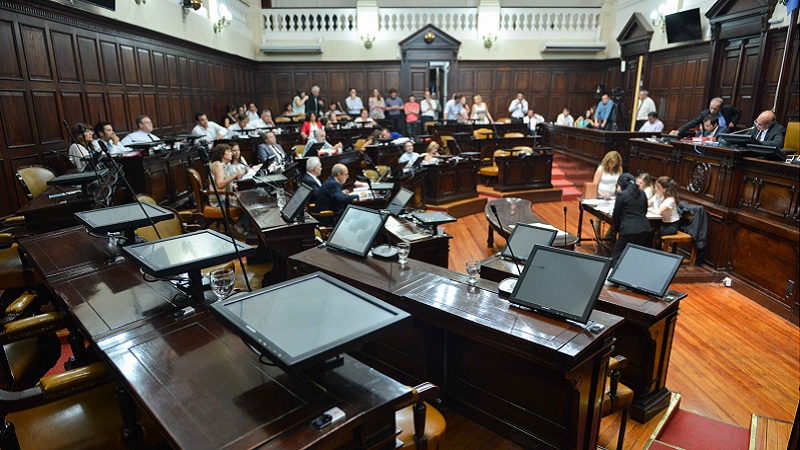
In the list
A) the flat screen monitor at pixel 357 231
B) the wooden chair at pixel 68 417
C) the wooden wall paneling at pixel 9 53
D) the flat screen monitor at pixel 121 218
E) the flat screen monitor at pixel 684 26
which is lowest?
the wooden chair at pixel 68 417

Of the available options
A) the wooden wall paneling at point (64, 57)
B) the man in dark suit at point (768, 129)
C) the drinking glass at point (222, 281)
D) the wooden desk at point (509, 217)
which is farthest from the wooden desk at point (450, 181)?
the drinking glass at point (222, 281)

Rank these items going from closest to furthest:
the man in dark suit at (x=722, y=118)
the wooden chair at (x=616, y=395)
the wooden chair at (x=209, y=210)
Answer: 1. the wooden chair at (x=616, y=395)
2. the wooden chair at (x=209, y=210)
3. the man in dark suit at (x=722, y=118)

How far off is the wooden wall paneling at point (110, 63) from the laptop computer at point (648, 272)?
25.5ft

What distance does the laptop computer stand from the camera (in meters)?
2.98

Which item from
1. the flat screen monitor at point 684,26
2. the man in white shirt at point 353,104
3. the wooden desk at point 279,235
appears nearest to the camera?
the wooden desk at point 279,235

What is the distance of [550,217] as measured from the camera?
8336 millimetres

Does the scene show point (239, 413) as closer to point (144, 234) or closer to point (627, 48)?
point (144, 234)

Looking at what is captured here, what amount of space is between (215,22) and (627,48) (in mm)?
10766

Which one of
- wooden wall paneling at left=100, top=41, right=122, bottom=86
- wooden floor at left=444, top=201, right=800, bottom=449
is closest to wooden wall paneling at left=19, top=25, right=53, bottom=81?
wooden wall paneling at left=100, top=41, right=122, bottom=86

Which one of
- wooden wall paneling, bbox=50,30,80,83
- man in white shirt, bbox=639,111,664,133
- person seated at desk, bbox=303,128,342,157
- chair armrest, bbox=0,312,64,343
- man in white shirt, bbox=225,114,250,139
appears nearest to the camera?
chair armrest, bbox=0,312,64,343

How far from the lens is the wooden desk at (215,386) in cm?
135

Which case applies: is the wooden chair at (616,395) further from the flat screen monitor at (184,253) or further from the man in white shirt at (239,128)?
the man in white shirt at (239,128)

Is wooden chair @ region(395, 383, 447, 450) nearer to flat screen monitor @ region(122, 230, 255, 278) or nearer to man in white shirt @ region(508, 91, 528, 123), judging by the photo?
flat screen monitor @ region(122, 230, 255, 278)

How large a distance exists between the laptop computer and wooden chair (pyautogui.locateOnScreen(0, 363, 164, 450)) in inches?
109
